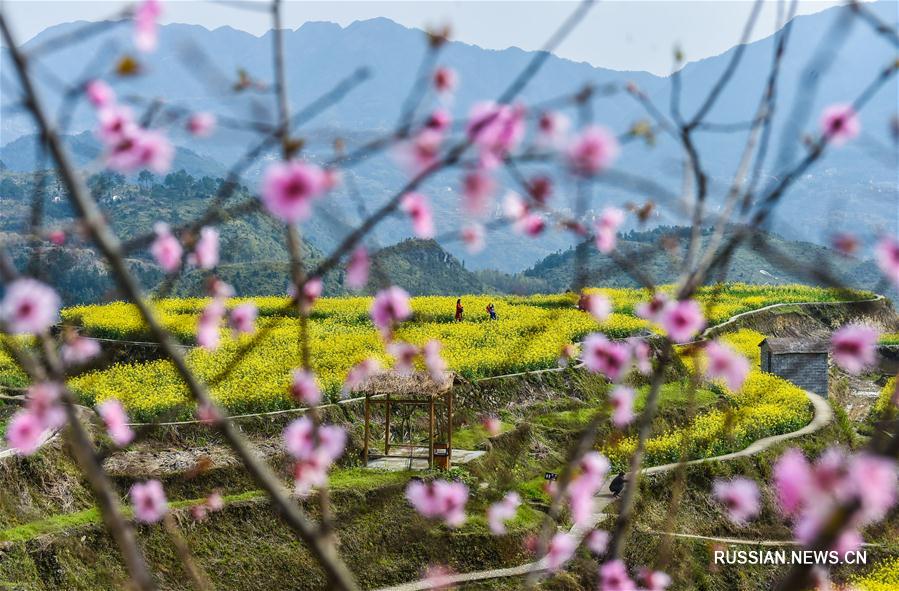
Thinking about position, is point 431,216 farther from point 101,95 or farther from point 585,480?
point 585,480

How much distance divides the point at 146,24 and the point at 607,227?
165 centimetres

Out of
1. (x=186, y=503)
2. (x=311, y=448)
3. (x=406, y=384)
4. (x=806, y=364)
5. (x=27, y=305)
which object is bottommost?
(x=806, y=364)

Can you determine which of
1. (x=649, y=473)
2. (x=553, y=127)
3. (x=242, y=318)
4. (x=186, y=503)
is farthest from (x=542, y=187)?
(x=649, y=473)

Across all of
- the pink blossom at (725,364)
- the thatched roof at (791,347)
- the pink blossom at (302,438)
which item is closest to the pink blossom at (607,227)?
the pink blossom at (725,364)

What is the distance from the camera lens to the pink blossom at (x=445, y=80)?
8.61ft

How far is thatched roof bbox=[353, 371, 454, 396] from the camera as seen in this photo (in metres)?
14.5

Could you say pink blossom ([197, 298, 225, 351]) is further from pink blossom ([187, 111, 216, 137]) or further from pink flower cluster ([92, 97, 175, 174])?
pink flower cluster ([92, 97, 175, 174])

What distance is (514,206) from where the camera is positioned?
9.48ft

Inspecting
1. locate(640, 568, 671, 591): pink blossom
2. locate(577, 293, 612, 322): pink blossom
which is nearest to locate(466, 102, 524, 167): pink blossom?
locate(577, 293, 612, 322): pink blossom

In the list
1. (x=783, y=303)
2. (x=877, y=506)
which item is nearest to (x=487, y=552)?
(x=877, y=506)

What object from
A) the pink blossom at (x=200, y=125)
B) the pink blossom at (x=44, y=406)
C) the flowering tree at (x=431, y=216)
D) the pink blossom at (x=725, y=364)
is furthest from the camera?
the pink blossom at (x=725, y=364)

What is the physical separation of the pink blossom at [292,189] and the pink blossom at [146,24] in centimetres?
71

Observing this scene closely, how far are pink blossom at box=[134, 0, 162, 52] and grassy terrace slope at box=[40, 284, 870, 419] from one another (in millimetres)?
8812

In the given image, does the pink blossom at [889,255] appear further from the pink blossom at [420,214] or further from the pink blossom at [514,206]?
the pink blossom at [420,214]
